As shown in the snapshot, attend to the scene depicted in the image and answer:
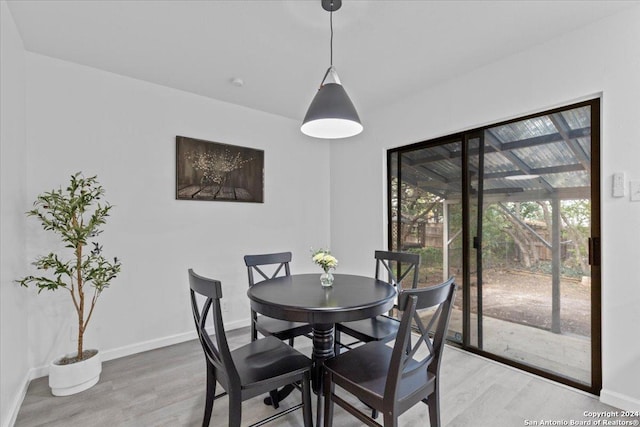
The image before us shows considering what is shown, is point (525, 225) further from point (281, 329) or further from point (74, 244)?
point (74, 244)

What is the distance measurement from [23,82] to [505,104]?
13.0 feet

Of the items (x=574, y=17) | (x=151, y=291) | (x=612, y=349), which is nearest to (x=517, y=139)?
(x=574, y=17)

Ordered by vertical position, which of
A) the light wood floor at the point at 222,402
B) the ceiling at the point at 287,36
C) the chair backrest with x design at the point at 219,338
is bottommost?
the light wood floor at the point at 222,402

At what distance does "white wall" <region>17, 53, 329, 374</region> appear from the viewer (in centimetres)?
256

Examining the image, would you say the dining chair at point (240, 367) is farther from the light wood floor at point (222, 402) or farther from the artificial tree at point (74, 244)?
the artificial tree at point (74, 244)

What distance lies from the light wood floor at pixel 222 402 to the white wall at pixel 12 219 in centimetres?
28

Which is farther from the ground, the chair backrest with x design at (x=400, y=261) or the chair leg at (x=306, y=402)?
the chair backrest with x design at (x=400, y=261)

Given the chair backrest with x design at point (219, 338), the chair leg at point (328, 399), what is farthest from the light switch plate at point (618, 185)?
the chair backrest with x design at point (219, 338)

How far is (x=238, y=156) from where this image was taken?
3609mm

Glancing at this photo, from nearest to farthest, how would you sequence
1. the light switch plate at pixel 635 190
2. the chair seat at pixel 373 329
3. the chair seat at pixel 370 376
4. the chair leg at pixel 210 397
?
the chair seat at pixel 370 376 < the chair leg at pixel 210 397 < the light switch plate at pixel 635 190 < the chair seat at pixel 373 329

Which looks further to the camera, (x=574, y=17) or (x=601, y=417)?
(x=574, y=17)

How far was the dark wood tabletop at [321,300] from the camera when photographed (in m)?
1.65

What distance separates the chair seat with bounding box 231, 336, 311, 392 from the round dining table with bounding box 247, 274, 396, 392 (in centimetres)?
22

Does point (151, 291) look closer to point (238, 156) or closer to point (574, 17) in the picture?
point (238, 156)
